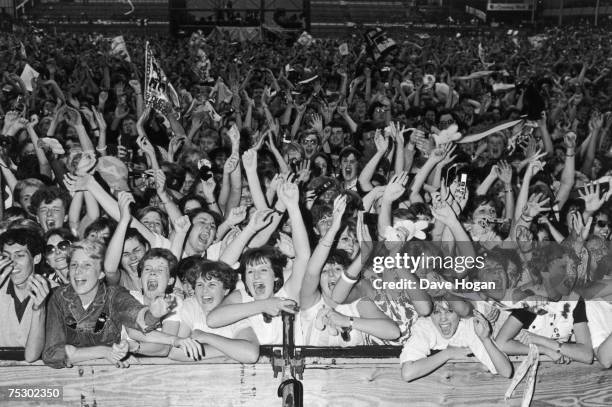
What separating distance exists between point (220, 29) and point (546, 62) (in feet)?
33.7

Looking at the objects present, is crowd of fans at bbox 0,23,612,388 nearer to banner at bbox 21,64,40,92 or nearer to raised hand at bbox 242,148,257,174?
raised hand at bbox 242,148,257,174

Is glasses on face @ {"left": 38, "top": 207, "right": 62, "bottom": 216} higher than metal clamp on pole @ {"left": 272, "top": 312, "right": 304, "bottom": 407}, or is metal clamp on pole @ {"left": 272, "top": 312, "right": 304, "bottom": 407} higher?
glasses on face @ {"left": 38, "top": 207, "right": 62, "bottom": 216}

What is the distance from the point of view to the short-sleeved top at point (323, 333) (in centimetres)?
397

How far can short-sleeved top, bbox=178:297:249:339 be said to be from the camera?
3875 millimetres

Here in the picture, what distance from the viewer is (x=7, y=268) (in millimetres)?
3818

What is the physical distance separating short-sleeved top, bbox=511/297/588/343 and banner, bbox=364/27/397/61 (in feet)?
28.7

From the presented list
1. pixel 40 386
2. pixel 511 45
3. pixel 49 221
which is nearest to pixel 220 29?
pixel 511 45

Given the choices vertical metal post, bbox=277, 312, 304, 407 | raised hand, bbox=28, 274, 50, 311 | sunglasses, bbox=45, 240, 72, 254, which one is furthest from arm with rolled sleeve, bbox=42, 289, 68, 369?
vertical metal post, bbox=277, 312, 304, 407

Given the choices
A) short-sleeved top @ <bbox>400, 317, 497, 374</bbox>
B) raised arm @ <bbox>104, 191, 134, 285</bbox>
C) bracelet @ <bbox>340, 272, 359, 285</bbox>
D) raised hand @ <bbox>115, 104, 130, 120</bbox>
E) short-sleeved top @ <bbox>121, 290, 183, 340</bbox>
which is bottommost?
short-sleeved top @ <bbox>400, 317, 497, 374</bbox>

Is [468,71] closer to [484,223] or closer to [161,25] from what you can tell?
[484,223]

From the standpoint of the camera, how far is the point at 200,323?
3.92m

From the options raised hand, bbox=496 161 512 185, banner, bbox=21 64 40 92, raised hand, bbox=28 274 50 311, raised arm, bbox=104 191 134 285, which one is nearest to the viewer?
raised hand, bbox=28 274 50 311

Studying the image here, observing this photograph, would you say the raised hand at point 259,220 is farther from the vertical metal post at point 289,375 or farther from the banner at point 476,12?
the banner at point 476,12

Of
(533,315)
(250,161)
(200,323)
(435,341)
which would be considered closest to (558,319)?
(533,315)
